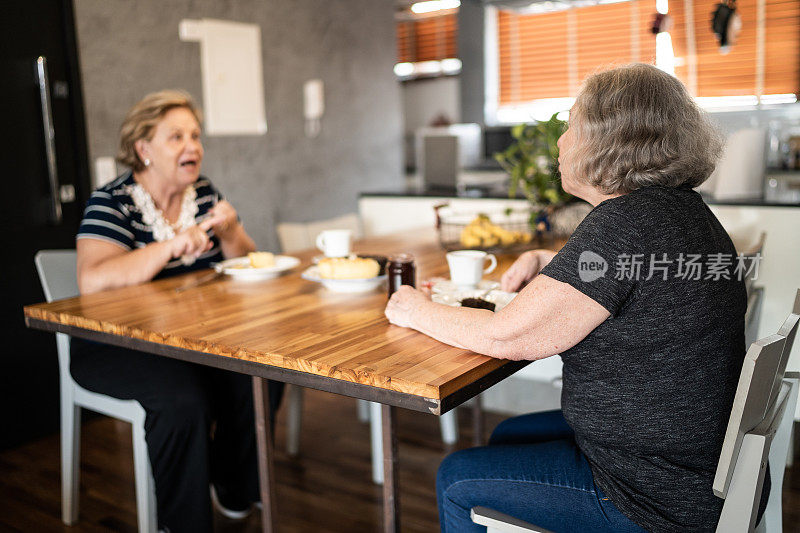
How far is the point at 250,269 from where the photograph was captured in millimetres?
2053

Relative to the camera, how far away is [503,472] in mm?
1333

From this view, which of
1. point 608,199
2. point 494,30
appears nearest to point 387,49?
point 494,30

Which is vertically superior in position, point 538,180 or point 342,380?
point 538,180

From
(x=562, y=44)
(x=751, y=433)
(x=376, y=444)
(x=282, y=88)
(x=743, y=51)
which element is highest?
(x=562, y=44)

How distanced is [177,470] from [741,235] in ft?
6.87

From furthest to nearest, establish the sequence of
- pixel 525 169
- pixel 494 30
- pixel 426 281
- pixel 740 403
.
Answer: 1. pixel 494 30
2. pixel 525 169
3. pixel 426 281
4. pixel 740 403

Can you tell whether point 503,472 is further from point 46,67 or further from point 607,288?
point 46,67

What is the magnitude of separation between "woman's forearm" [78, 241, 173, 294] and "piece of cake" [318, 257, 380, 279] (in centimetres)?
48

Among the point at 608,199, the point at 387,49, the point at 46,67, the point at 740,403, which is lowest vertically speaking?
the point at 740,403

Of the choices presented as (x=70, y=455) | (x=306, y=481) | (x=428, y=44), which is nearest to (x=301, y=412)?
(x=306, y=481)

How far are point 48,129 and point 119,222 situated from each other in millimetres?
989

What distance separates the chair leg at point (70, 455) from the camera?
217 cm

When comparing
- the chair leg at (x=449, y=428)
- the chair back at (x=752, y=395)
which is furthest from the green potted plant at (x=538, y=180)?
the chair back at (x=752, y=395)

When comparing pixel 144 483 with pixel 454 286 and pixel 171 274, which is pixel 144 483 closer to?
pixel 171 274
